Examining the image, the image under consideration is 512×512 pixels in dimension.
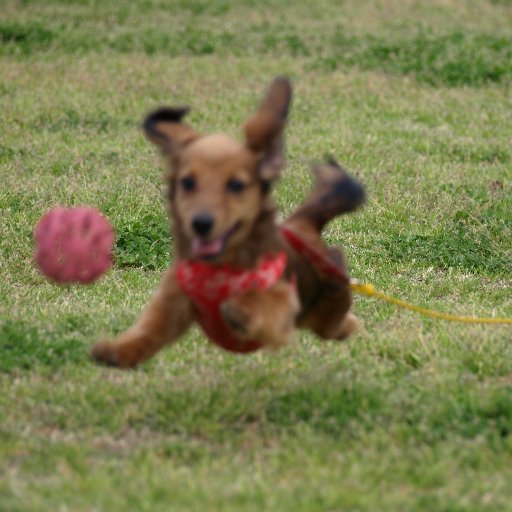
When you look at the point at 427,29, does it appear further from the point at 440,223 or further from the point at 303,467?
the point at 303,467

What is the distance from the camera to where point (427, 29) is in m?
17.4

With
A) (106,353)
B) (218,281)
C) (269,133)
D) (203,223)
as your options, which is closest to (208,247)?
(203,223)

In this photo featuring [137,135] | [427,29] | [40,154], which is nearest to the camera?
[40,154]

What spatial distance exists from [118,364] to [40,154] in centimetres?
629

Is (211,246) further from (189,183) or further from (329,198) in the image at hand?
(329,198)

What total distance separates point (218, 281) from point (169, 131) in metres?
0.71

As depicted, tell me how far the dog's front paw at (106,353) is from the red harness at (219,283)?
0.40m

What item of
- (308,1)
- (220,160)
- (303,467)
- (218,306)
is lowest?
(308,1)

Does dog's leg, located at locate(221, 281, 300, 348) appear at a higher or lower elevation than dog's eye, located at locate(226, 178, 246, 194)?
lower

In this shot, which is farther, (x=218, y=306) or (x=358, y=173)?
(x=358, y=173)

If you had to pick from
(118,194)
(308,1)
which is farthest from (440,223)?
(308,1)

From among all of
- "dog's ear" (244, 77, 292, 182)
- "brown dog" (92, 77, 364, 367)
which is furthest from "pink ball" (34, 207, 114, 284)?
"dog's ear" (244, 77, 292, 182)

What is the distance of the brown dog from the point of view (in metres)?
4.49

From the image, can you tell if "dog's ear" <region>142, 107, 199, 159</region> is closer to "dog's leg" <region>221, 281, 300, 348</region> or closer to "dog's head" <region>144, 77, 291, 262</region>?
"dog's head" <region>144, 77, 291, 262</region>
